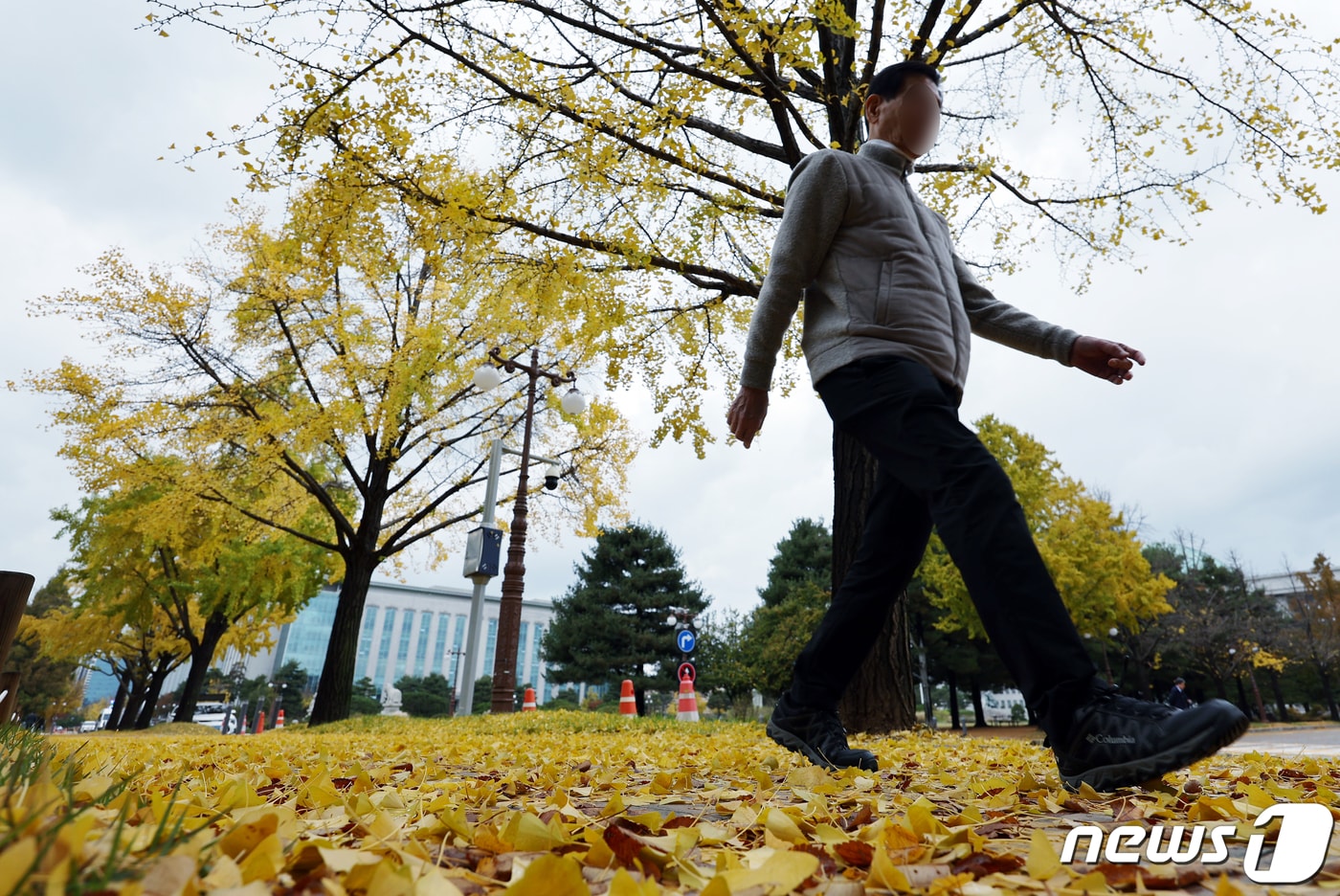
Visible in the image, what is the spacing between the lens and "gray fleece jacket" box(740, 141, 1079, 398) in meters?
2.18

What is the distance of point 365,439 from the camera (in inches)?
478

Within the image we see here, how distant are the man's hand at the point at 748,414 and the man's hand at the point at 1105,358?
110cm

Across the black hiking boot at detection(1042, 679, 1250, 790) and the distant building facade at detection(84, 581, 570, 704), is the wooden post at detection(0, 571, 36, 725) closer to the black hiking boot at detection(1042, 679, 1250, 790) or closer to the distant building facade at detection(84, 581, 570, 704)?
the black hiking boot at detection(1042, 679, 1250, 790)

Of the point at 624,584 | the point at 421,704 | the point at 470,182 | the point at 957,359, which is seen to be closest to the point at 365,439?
the point at 470,182

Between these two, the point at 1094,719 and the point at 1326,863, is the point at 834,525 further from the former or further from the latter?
the point at 1326,863

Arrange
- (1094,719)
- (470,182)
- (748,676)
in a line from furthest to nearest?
(748,676), (470,182), (1094,719)

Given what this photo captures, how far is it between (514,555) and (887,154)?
9445 mm

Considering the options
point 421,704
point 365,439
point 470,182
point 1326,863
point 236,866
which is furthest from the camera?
point 421,704

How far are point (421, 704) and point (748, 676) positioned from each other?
1417 inches

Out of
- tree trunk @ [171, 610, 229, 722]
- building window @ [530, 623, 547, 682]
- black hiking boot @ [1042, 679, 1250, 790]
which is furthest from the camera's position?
building window @ [530, 623, 547, 682]

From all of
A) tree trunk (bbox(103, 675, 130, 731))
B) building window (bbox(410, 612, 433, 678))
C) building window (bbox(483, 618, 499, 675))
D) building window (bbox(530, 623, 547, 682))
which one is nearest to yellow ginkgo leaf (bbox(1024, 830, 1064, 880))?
tree trunk (bbox(103, 675, 130, 731))

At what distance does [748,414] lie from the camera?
2324 millimetres

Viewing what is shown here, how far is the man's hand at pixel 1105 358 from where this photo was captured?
2.27 m


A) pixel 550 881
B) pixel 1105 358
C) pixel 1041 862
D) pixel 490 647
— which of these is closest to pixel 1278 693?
pixel 1105 358
